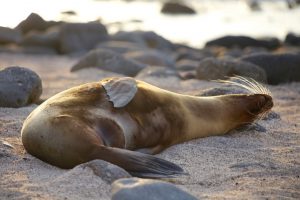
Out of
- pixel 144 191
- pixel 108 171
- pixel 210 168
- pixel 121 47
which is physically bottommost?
pixel 121 47

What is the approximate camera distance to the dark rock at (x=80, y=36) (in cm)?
1490

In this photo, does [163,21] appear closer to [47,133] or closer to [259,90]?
[259,90]

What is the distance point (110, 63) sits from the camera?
33.0ft

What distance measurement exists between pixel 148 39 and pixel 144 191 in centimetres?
1265

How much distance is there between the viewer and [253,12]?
77.9ft

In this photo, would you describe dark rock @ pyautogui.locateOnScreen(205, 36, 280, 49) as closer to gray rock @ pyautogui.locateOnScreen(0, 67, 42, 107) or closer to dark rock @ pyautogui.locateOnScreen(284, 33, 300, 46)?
dark rock @ pyautogui.locateOnScreen(284, 33, 300, 46)

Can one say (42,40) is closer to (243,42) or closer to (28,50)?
(28,50)

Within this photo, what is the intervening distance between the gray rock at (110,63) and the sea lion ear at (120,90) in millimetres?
5279

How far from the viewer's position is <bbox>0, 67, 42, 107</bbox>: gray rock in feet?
20.1

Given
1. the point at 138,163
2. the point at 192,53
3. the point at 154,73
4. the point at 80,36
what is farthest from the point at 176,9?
the point at 138,163

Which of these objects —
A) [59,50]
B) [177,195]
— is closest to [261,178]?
[177,195]

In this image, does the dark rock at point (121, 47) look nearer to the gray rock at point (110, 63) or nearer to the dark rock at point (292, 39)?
the gray rock at point (110, 63)

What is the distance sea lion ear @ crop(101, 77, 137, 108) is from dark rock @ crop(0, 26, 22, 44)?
1126 centimetres

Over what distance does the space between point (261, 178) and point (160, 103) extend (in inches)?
41.1
